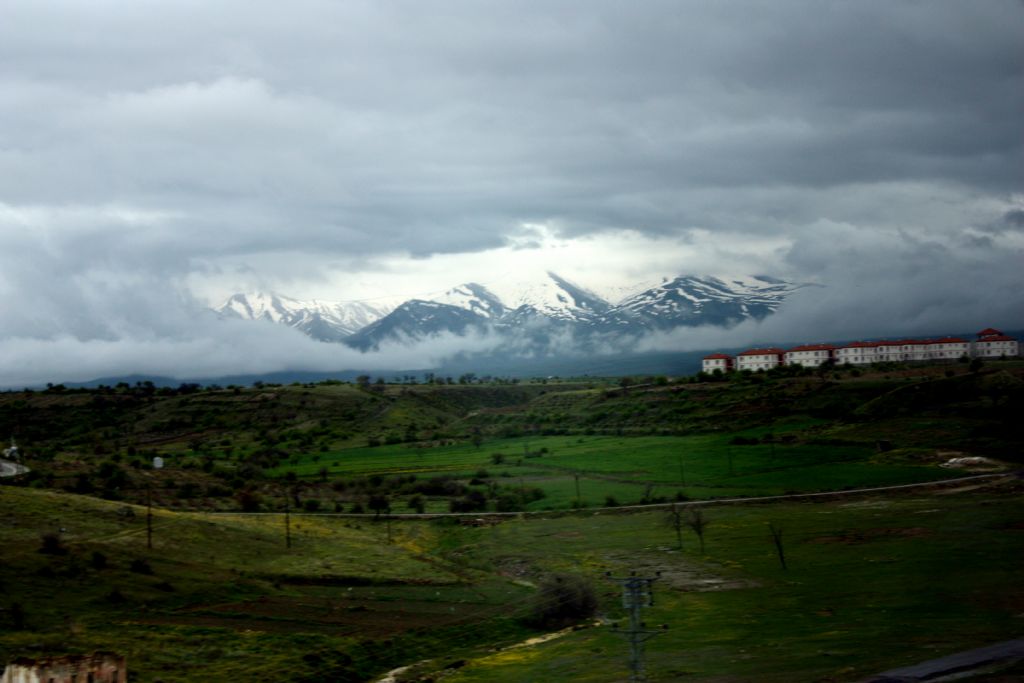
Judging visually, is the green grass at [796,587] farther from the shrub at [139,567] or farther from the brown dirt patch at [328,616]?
the shrub at [139,567]

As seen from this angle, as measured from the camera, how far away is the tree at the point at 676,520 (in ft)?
264

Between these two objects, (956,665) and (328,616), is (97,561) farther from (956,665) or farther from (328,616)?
(956,665)

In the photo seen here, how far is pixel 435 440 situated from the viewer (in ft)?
595

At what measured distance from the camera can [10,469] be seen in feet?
337

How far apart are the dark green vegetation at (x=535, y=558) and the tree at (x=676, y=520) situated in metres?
1.39

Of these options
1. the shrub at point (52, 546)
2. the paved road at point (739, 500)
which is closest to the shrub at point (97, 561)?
the shrub at point (52, 546)

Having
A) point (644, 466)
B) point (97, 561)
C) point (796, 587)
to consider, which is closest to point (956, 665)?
point (796, 587)

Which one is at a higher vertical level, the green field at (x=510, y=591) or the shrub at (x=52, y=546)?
the shrub at (x=52, y=546)

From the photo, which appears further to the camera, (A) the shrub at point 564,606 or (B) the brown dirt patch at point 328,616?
(A) the shrub at point 564,606

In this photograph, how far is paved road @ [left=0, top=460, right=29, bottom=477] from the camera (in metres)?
100

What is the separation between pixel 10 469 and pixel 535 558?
6347 cm

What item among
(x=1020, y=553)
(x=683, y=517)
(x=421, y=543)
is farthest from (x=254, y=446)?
(x=1020, y=553)

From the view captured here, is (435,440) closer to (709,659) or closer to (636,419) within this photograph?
(636,419)

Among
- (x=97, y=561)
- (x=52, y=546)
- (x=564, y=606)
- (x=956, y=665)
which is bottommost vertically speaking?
(x=564, y=606)
